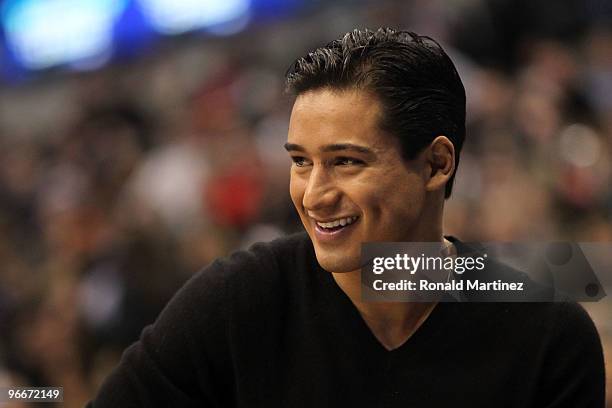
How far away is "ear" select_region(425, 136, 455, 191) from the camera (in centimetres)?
88

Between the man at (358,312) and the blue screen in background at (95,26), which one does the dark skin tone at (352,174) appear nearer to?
the man at (358,312)

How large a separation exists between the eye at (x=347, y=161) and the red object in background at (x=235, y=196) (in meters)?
1.22

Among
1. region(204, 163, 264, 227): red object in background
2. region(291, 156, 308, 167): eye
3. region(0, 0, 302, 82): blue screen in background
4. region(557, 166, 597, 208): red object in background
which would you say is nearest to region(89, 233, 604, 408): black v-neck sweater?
region(291, 156, 308, 167): eye

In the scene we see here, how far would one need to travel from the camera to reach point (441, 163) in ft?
2.92

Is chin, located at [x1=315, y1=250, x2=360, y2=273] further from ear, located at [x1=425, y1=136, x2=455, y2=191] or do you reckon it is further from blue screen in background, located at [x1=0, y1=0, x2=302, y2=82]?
blue screen in background, located at [x1=0, y1=0, x2=302, y2=82]

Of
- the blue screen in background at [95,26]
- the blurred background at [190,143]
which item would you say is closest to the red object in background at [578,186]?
the blurred background at [190,143]

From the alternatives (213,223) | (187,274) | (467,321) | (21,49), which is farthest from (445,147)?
(21,49)

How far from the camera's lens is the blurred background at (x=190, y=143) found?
5.75 ft

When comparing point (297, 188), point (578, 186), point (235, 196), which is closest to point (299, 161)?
point (297, 188)

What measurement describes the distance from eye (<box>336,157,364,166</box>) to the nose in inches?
0.5

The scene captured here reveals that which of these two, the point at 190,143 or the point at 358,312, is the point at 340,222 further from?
the point at 190,143

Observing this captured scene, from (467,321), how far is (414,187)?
0.42ft

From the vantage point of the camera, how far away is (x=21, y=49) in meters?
3.41

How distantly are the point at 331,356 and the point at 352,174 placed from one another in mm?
164
